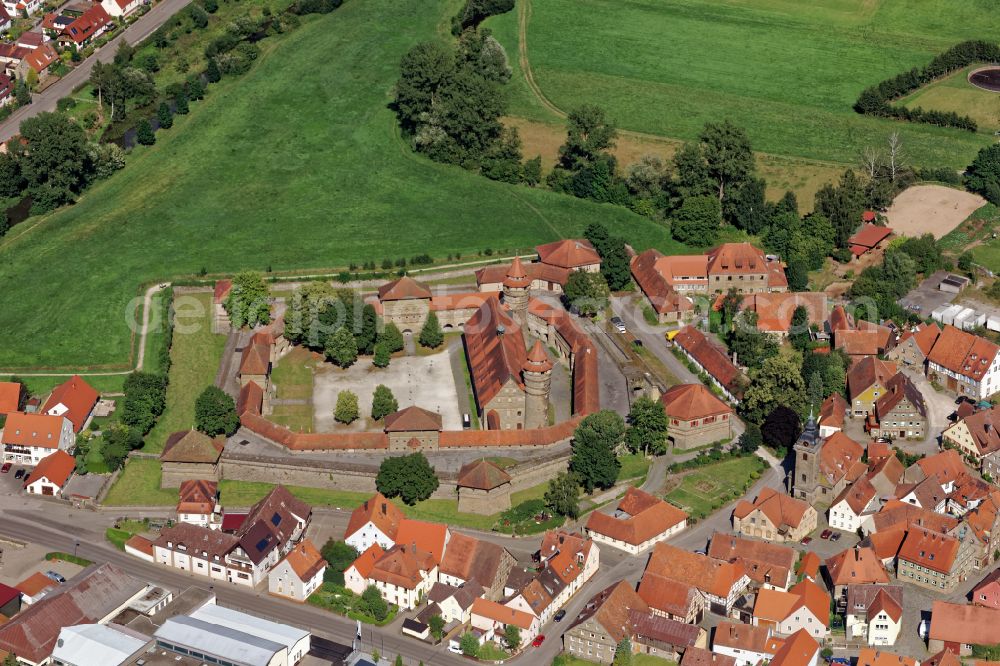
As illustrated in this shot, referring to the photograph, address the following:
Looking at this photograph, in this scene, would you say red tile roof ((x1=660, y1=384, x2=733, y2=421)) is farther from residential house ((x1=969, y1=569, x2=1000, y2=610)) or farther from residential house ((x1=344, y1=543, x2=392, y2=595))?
residential house ((x1=344, y1=543, x2=392, y2=595))

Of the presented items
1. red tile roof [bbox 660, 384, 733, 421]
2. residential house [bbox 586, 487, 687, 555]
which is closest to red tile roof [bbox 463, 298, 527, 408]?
red tile roof [bbox 660, 384, 733, 421]

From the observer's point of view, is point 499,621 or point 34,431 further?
point 34,431

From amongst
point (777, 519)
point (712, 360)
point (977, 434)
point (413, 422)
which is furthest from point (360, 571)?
point (977, 434)

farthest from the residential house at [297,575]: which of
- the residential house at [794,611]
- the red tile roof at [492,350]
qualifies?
the residential house at [794,611]

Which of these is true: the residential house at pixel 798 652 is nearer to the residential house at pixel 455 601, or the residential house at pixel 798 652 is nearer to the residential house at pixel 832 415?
the residential house at pixel 455 601

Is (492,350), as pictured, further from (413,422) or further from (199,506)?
(199,506)

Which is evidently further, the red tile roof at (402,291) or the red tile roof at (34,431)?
the red tile roof at (402,291)

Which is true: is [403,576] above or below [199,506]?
above
